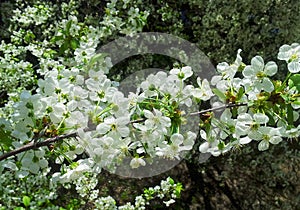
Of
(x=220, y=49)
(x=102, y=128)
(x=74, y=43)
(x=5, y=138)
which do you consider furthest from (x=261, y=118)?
(x=220, y=49)

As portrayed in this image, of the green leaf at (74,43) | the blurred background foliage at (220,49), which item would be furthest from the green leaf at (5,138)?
the blurred background foliage at (220,49)

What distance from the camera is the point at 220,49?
416 centimetres

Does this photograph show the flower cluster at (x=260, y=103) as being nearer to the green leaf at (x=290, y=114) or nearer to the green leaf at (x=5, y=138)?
the green leaf at (x=290, y=114)

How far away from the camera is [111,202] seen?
2.93m

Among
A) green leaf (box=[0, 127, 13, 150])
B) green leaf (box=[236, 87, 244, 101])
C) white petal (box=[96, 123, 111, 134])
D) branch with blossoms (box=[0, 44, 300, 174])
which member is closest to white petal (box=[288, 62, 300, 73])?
branch with blossoms (box=[0, 44, 300, 174])

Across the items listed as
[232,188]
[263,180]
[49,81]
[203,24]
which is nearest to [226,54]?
[203,24]

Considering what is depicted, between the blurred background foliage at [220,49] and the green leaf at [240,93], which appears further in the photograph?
the blurred background foliage at [220,49]

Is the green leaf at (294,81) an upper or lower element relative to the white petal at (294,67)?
lower

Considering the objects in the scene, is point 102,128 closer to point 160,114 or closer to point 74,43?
point 160,114

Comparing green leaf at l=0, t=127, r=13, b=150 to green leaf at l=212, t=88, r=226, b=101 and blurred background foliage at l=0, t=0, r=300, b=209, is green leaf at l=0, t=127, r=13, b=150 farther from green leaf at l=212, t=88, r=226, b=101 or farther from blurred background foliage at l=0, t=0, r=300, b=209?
blurred background foliage at l=0, t=0, r=300, b=209

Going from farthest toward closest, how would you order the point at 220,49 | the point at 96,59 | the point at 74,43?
1. the point at 220,49
2. the point at 74,43
3. the point at 96,59

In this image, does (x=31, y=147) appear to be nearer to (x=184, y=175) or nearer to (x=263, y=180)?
(x=263, y=180)

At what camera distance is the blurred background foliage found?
13.1 ft

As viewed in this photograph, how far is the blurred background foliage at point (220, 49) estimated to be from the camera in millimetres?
3979
